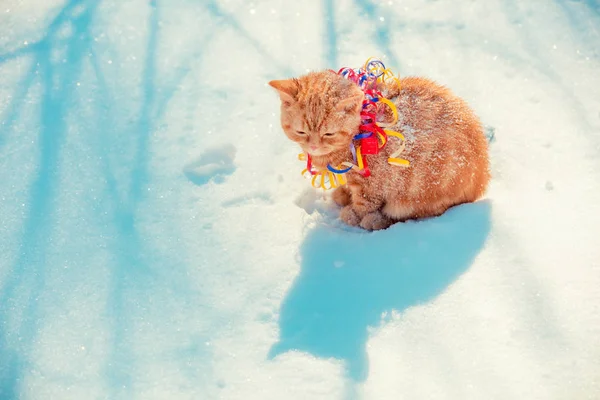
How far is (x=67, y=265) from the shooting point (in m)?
2.20

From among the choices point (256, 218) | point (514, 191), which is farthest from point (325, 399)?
point (514, 191)

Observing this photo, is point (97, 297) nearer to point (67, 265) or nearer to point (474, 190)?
point (67, 265)

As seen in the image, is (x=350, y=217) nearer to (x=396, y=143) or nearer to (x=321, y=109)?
(x=396, y=143)

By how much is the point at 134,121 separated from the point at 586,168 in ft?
9.00

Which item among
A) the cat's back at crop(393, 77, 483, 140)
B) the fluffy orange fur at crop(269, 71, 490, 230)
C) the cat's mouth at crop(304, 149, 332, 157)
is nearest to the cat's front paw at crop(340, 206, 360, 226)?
the fluffy orange fur at crop(269, 71, 490, 230)

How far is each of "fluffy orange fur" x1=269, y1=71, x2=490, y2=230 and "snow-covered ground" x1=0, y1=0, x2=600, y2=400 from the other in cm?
14

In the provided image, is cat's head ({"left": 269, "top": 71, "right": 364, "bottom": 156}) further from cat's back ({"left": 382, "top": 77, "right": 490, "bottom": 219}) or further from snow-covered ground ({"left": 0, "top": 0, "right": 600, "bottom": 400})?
snow-covered ground ({"left": 0, "top": 0, "right": 600, "bottom": 400})

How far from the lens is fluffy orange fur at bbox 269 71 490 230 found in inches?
80.7

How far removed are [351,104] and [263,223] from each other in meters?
0.81

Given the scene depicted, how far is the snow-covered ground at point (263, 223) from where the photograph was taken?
1847 millimetres

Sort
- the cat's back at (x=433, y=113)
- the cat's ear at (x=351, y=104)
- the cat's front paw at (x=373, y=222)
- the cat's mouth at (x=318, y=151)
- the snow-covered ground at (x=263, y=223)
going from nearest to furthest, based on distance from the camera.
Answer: the snow-covered ground at (x=263, y=223)
the cat's ear at (x=351, y=104)
the cat's mouth at (x=318, y=151)
the cat's back at (x=433, y=113)
the cat's front paw at (x=373, y=222)

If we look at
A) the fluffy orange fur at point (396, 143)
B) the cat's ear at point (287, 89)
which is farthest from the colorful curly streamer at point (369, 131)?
the cat's ear at point (287, 89)

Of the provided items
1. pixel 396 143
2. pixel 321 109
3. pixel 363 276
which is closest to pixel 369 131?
pixel 396 143

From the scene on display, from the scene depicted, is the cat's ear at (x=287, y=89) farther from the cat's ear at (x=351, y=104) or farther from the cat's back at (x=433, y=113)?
the cat's back at (x=433, y=113)
